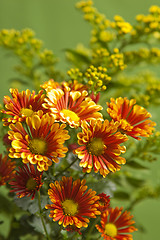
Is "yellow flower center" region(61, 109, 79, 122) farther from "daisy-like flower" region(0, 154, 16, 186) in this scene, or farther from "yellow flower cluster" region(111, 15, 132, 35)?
"yellow flower cluster" region(111, 15, 132, 35)

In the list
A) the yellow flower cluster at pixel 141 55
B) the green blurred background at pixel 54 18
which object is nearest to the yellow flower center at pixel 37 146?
the yellow flower cluster at pixel 141 55

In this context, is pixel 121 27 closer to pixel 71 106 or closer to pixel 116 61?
pixel 116 61

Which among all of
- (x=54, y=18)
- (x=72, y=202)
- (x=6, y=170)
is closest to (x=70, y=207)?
(x=72, y=202)

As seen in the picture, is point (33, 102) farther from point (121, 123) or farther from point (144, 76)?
point (144, 76)

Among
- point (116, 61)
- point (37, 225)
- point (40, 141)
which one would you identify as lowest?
point (37, 225)

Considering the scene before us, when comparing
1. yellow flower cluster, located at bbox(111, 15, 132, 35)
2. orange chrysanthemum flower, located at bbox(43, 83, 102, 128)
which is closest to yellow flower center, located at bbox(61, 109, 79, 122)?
orange chrysanthemum flower, located at bbox(43, 83, 102, 128)

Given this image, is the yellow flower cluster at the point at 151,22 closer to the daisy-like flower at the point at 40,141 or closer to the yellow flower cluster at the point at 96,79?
the yellow flower cluster at the point at 96,79
